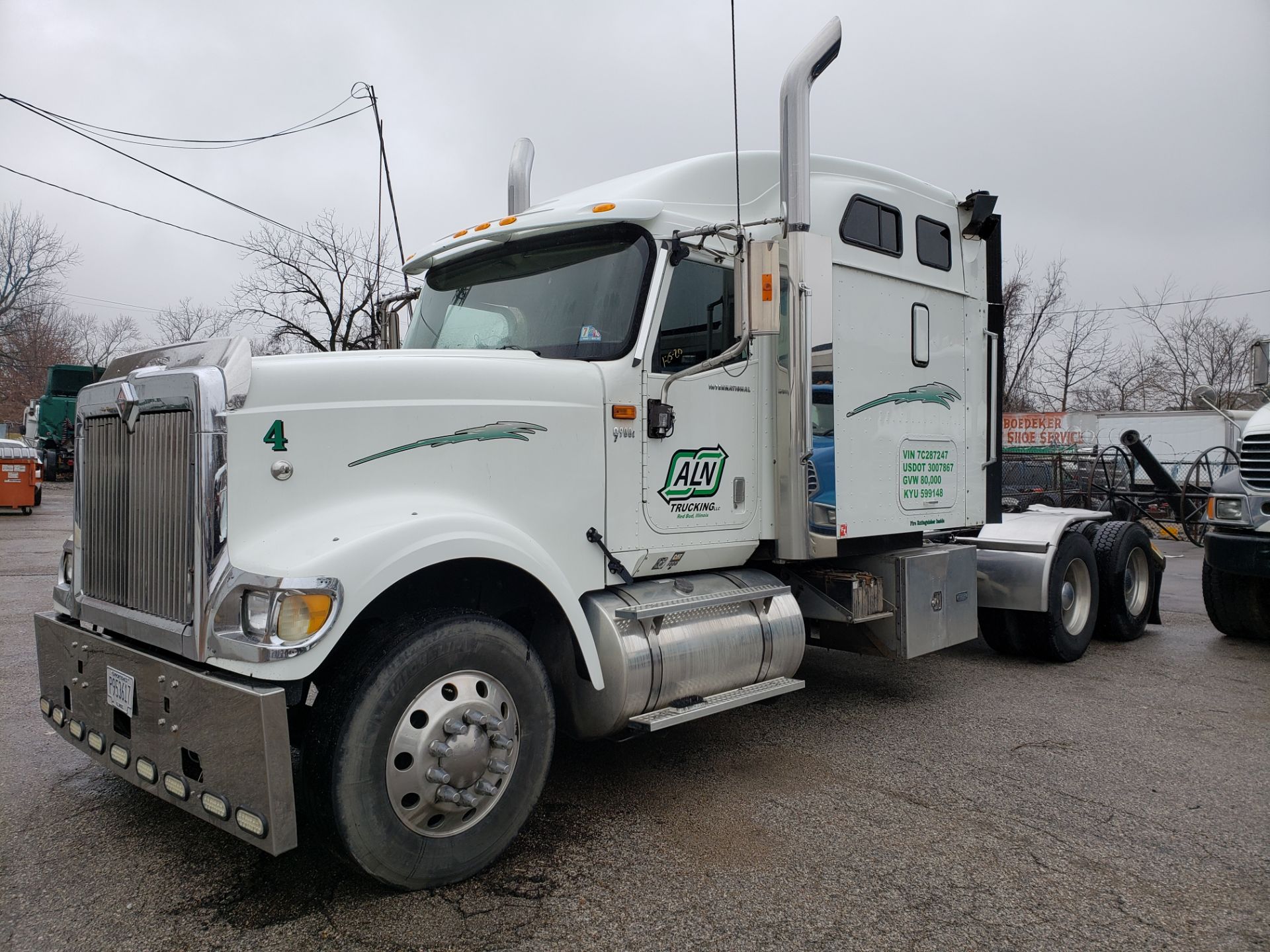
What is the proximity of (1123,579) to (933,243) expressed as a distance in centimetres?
372

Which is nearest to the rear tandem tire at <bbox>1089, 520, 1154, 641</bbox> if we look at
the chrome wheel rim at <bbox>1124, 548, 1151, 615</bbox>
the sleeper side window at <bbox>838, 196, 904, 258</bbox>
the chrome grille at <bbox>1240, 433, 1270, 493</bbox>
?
the chrome wheel rim at <bbox>1124, 548, 1151, 615</bbox>

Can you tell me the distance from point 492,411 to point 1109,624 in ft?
21.2

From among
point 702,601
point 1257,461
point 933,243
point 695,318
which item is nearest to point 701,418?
point 695,318

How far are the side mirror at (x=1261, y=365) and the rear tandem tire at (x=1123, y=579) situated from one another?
194cm

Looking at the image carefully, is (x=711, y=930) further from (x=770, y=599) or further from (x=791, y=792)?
(x=770, y=599)

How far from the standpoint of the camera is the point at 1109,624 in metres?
7.83

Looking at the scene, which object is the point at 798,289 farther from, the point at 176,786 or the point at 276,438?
the point at 176,786

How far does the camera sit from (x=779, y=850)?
3.65 m

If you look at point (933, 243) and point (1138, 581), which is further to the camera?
point (1138, 581)

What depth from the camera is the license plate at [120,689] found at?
328cm

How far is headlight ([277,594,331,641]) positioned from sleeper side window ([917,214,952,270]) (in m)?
4.52

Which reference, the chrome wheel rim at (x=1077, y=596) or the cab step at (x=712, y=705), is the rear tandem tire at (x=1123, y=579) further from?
the cab step at (x=712, y=705)

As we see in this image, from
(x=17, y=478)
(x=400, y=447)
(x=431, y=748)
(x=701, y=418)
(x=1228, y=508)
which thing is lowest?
(x=431, y=748)

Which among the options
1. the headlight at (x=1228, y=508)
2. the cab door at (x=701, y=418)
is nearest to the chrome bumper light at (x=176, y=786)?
the cab door at (x=701, y=418)
